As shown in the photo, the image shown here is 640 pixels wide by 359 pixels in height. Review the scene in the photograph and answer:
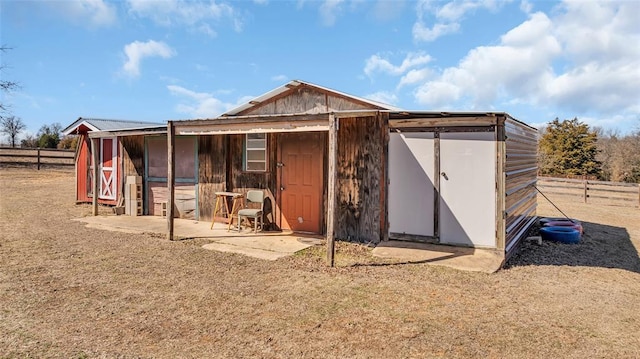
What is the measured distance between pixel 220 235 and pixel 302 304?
3.99m

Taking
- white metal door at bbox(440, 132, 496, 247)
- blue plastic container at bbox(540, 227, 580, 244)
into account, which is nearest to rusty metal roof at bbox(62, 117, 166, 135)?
white metal door at bbox(440, 132, 496, 247)

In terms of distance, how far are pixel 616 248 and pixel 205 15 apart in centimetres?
1064

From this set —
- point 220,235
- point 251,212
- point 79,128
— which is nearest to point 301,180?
point 251,212

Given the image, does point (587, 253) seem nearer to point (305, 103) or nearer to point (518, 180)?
point (518, 180)

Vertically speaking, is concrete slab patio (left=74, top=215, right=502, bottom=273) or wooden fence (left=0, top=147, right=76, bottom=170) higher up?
wooden fence (left=0, top=147, right=76, bottom=170)

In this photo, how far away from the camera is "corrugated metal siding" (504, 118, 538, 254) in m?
6.21

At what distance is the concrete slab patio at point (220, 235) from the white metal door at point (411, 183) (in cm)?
168

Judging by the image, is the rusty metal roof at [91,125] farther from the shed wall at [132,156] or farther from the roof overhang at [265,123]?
the roof overhang at [265,123]

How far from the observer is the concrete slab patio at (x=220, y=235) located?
6391 mm

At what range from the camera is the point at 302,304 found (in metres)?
4.05

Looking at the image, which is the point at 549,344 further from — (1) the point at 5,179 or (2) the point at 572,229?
(1) the point at 5,179

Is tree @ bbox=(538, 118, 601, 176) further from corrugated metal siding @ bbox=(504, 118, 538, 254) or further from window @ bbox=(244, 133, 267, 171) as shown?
window @ bbox=(244, 133, 267, 171)

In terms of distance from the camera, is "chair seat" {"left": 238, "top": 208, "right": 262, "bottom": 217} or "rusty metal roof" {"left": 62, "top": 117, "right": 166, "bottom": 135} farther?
"rusty metal roof" {"left": 62, "top": 117, "right": 166, "bottom": 135}

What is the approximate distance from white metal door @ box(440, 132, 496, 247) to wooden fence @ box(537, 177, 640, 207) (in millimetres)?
10877
